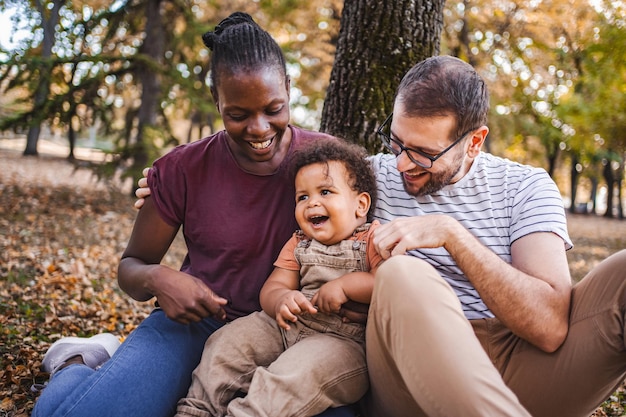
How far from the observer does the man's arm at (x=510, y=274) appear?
2.02 metres

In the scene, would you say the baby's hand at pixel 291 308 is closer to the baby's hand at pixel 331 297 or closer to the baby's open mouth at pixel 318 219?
the baby's hand at pixel 331 297

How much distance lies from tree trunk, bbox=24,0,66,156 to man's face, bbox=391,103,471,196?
838cm

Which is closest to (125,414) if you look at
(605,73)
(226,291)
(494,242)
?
(226,291)

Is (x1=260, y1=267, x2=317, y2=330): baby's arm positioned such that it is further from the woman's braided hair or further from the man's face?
the woman's braided hair

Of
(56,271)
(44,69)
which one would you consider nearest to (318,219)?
(56,271)

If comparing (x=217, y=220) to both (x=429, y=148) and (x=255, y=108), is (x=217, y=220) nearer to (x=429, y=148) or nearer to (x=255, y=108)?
(x=255, y=108)

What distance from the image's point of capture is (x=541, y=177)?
2.38 metres

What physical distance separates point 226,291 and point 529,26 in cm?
1490

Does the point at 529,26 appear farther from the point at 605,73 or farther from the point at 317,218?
the point at 317,218

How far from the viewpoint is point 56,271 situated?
17.6 feet

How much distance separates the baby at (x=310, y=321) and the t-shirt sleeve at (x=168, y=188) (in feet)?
1.84

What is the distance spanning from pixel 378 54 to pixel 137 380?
245 cm

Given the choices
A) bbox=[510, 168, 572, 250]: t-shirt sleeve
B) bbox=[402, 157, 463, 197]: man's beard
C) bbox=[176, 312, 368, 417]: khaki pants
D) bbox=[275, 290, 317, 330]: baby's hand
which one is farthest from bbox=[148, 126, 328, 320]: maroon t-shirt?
bbox=[510, 168, 572, 250]: t-shirt sleeve

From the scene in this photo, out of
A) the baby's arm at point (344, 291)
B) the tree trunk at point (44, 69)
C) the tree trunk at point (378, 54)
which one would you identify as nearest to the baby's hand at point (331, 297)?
the baby's arm at point (344, 291)
